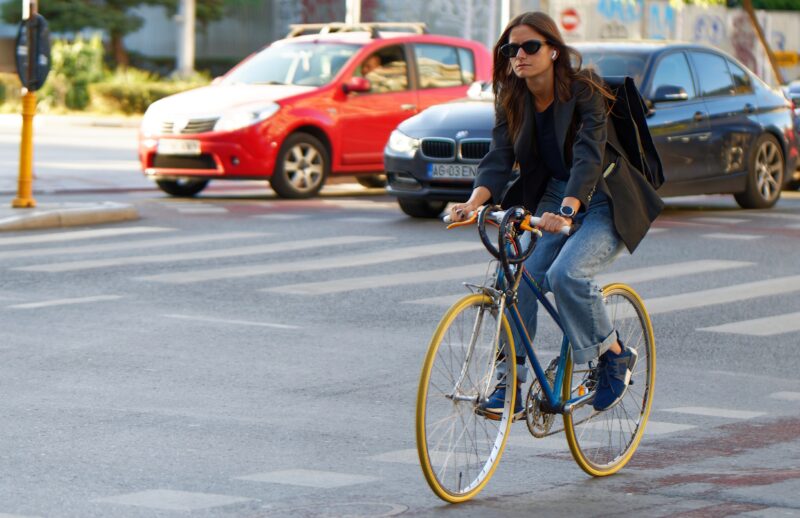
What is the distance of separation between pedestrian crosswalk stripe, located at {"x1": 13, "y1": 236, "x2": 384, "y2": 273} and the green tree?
36894 millimetres

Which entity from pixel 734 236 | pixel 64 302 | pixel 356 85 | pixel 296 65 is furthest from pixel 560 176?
pixel 296 65

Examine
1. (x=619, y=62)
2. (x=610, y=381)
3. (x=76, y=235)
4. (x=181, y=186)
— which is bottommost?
(x=181, y=186)

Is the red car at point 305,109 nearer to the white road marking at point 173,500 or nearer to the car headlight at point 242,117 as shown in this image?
the car headlight at point 242,117

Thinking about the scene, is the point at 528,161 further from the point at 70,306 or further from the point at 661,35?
the point at 661,35

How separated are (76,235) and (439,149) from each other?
3392 mm

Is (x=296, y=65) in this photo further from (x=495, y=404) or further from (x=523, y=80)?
(x=495, y=404)

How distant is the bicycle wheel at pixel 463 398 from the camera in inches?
228

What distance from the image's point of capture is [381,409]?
25.5ft

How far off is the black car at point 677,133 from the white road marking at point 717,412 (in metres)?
8.09

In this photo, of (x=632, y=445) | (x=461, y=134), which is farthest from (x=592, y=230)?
(x=461, y=134)

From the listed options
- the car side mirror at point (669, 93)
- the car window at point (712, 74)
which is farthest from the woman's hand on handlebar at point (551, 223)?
the car window at point (712, 74)

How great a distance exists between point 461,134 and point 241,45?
146 ft

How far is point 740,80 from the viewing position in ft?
60.3

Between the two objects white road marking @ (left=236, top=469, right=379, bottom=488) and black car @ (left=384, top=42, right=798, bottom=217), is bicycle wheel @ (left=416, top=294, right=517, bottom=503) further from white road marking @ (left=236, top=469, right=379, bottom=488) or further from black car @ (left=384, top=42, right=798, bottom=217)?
black car @ (left=384, top=42, right=798, bottom=217)
